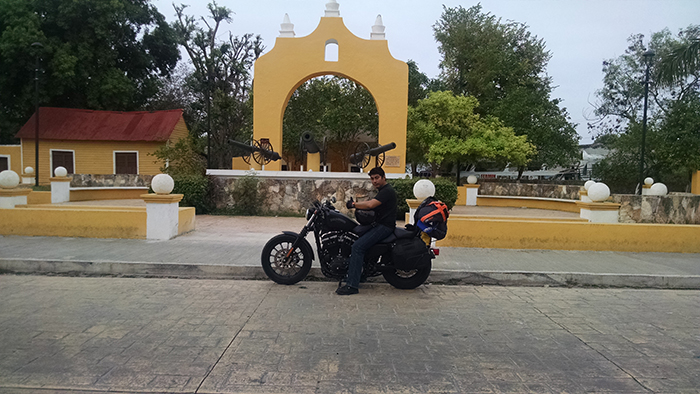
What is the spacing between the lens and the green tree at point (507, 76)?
25.6 meters

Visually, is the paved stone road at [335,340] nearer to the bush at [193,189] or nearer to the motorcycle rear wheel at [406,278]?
the motorcycle rear wheel at [406,278]

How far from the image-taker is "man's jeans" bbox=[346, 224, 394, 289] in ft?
17.9

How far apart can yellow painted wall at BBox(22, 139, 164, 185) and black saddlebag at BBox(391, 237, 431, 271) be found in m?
22.9

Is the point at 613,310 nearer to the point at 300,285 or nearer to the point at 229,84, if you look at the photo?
the point at 300,285

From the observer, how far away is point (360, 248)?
5461 millimetres

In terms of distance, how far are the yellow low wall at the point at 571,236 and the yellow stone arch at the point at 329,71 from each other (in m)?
8.47

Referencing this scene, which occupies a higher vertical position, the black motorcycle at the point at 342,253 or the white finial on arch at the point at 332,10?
the white finial on arch at the point at 332,10

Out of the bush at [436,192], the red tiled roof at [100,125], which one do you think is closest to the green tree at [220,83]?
the red tiled roof at [100,125]

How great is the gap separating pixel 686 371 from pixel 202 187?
11.9m

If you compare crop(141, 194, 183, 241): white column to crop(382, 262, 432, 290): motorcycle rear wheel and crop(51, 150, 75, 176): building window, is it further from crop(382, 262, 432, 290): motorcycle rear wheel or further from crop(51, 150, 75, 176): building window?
crop(51, 150, 75, 176): building window

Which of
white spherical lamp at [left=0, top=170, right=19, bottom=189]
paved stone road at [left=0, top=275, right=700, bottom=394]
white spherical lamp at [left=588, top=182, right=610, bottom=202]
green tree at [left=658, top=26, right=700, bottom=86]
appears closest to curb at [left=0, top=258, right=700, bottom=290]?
paved stone road at [left=0, top=275, right=700, bottom=394]

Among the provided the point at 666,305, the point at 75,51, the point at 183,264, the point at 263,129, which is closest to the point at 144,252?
the point at 183,264

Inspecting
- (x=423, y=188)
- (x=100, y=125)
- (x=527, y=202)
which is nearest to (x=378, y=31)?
(x=527, y=202)

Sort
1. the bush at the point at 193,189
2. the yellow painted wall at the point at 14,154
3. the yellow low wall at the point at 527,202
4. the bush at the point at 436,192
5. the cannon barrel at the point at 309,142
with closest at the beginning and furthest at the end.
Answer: the bush at the point at 436,192
the bush at the point at 193,189
the cannon barrel at the point at 309,142
the yellow low wall at the point at 527,202
the yellow painted wall at the point at 14,154
